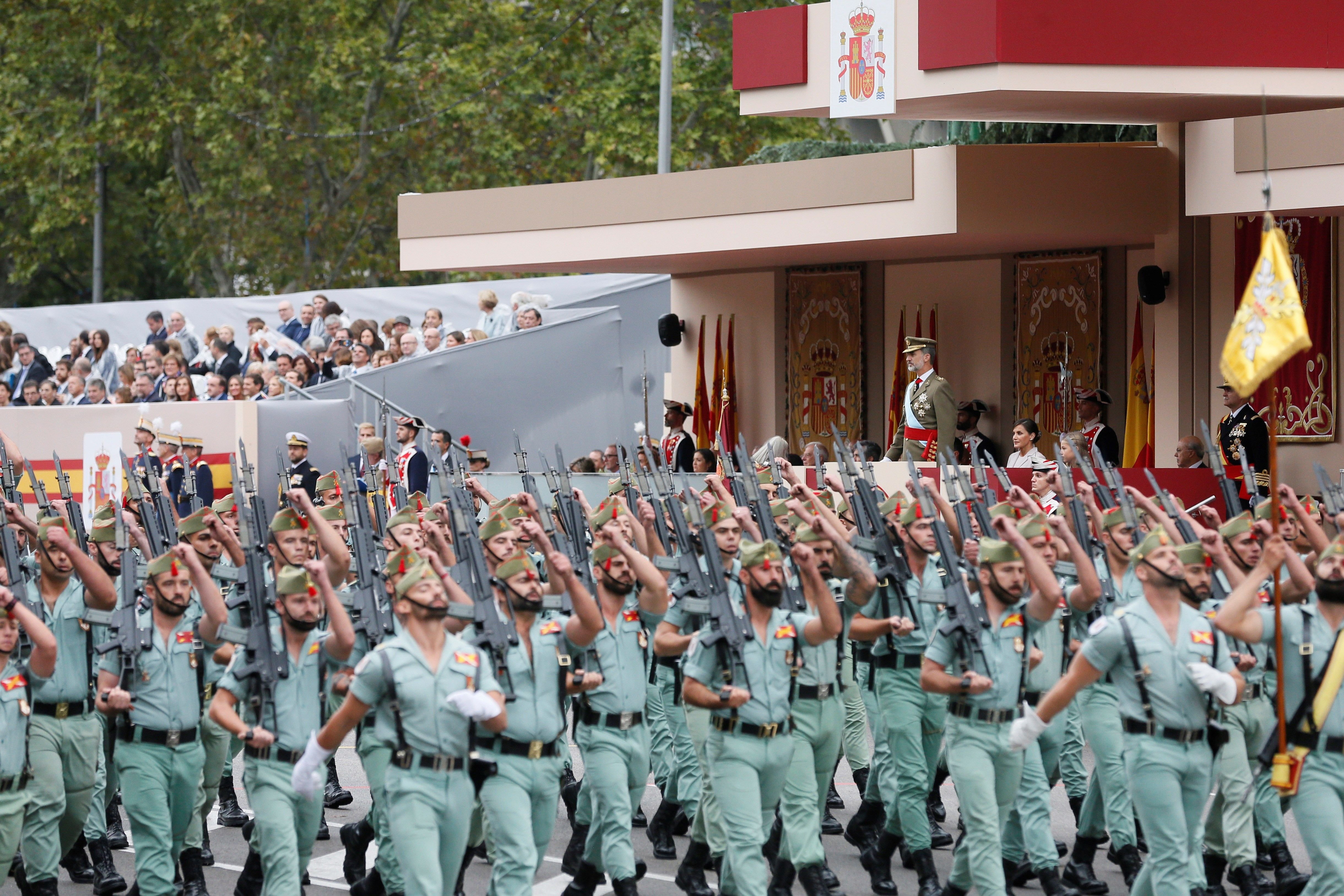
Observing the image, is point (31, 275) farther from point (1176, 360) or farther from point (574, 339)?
point (1176, 360)

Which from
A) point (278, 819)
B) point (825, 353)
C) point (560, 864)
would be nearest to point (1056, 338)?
point (825, 353)

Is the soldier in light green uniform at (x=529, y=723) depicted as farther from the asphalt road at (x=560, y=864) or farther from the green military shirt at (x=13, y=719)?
the green military shirt at (x=13, y=719)

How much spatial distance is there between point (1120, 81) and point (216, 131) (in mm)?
23210

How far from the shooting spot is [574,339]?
22156 mm

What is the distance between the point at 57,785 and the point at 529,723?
2519mm

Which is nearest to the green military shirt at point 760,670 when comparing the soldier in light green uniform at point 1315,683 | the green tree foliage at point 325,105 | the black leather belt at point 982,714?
the black leather belt at point 982,714

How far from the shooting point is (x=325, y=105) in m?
35.0

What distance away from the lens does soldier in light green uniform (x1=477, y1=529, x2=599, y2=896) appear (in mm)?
8102

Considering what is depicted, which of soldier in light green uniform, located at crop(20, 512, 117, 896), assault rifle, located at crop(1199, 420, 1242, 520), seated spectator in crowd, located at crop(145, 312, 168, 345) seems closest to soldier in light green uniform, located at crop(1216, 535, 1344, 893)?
assault rifle, located at crop(1199, 420, 1242, 520)

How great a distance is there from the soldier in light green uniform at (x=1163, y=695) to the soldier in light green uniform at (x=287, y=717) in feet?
10.5

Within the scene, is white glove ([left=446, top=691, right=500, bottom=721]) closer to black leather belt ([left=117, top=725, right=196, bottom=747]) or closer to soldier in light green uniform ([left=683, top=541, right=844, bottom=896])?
soldier in light green uniform ([left=683, top=541, right=844, bottom=896])

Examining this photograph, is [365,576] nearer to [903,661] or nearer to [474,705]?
[474,705]

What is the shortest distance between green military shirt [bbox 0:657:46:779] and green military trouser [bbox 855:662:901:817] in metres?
4.15

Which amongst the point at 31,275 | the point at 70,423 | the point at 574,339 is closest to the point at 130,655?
the point at 70,423
